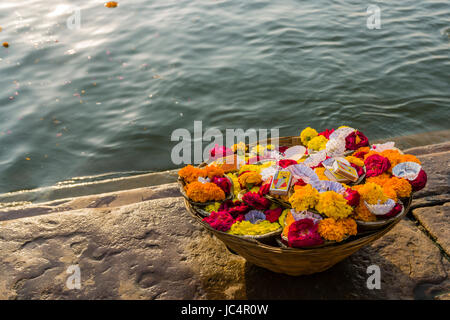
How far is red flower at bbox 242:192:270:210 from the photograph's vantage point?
5.34 feet

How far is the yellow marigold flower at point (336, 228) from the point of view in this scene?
4.62 ft

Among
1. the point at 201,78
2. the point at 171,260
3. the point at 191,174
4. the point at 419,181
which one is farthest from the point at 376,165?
the point at 201,78

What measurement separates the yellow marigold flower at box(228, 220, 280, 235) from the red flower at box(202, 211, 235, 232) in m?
0.03

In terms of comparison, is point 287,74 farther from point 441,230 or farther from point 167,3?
point 167,3

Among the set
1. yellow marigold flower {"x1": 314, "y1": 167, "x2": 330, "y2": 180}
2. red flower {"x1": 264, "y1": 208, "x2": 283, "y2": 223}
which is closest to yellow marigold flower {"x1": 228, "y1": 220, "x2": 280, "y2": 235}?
red flower {"x1": 264, "y1": 208, "x2": 283, "y2": 223}

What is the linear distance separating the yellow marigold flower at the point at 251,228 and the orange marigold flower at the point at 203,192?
195mm

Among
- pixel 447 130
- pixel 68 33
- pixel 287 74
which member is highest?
pixel 68 33

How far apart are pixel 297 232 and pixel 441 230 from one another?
3.69ft

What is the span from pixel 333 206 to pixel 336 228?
9cm

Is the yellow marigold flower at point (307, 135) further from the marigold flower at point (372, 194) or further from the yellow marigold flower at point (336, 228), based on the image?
the yellow marigold flower at point (336, 228)

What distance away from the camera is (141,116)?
4.23 metres
